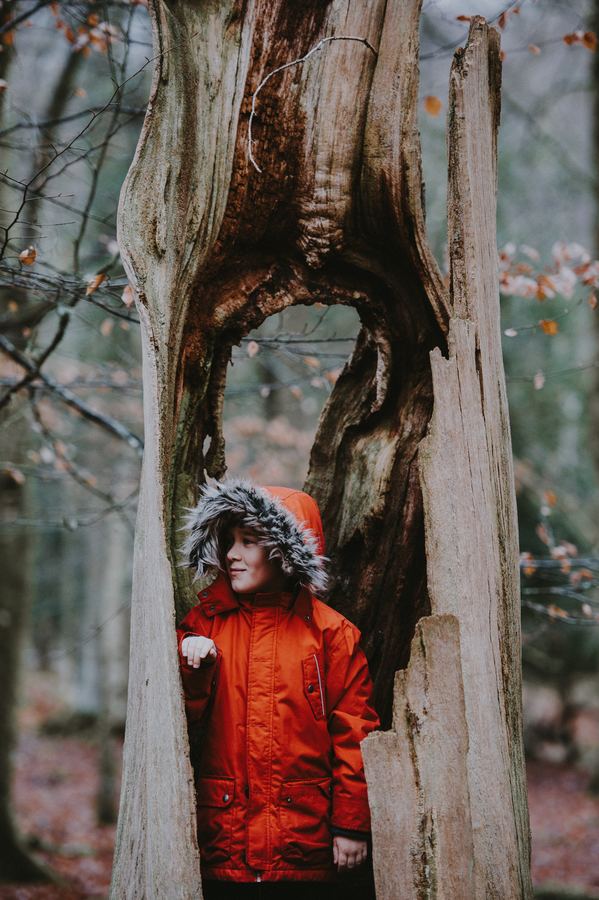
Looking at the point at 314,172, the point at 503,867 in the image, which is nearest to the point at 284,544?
the point at 503,867

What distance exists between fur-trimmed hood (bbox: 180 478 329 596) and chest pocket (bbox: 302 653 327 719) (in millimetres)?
299

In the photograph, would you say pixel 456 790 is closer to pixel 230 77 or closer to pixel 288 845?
pixel 288 845

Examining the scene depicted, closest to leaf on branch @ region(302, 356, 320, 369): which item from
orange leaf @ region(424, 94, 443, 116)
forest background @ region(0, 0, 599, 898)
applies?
forest background @ region(0, 0, 599, 898)

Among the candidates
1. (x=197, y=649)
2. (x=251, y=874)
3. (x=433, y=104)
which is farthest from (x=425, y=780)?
(x=433, y=104)

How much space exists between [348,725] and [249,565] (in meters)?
0.76

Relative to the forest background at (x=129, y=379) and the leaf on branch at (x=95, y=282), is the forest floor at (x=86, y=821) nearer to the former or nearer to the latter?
the forest background at (x=129, y=379)

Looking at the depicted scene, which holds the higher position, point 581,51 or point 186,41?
point 581,51

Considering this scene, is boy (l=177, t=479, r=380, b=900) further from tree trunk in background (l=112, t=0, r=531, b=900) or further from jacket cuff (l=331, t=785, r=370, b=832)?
tree trunk in background (l=112, t=0, r=531, b=900)

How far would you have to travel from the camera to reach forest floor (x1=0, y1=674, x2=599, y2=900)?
736cm

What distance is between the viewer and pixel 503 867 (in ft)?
8.70

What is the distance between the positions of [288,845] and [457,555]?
1.29 m

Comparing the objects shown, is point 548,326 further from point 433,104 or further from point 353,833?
point 353,833

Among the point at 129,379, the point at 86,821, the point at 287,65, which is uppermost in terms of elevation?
the point at 287,65

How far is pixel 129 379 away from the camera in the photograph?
20.5ft
